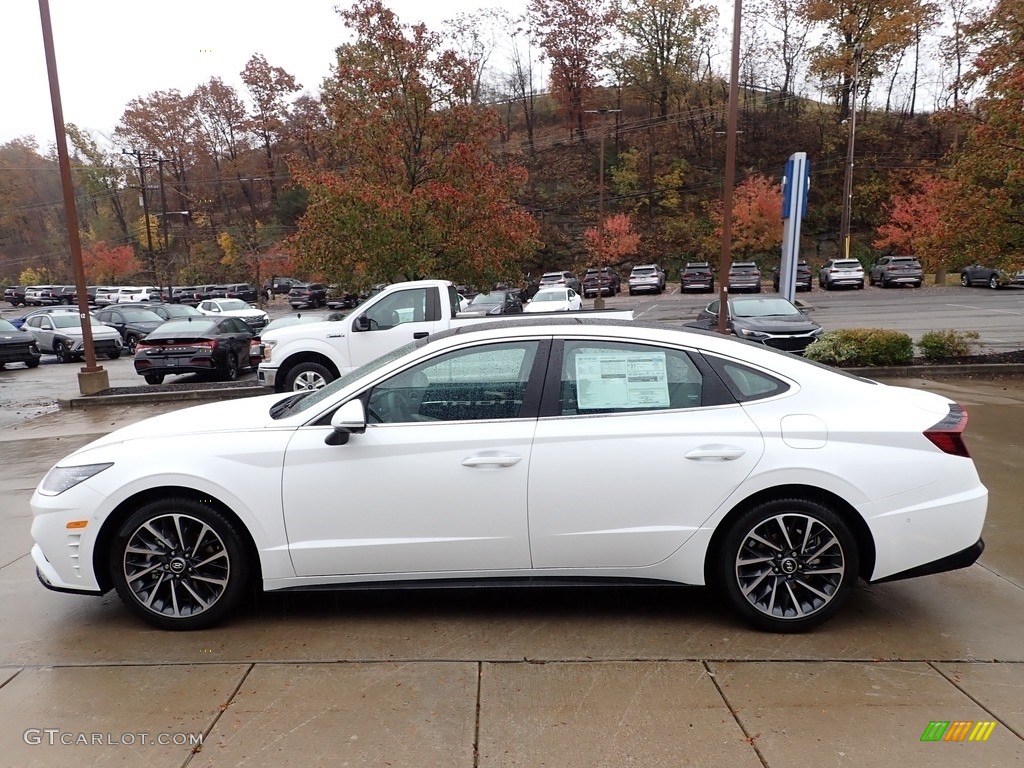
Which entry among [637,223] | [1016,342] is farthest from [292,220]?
[1016,342]

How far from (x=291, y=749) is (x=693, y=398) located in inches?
95.5

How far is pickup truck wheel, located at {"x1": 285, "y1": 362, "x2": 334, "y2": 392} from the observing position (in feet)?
33.9

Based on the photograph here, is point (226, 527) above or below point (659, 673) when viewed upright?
above

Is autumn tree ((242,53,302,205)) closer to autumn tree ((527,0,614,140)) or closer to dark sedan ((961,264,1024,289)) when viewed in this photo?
autumn tree ((527,0,614,140))

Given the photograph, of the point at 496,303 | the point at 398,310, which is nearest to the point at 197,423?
the point at 398,310

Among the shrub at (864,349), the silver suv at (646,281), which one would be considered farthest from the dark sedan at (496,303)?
the silver suv at (646,281)

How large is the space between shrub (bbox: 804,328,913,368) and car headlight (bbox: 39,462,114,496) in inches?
431

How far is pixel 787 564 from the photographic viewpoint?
348 cm

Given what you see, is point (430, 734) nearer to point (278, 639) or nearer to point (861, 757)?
point (278, 639)

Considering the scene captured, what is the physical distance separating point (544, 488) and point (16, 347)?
70.0 feet

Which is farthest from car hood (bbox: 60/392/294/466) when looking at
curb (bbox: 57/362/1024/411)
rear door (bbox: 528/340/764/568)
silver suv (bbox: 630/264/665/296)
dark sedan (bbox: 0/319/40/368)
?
silver suv (bbox: 630/264/665/296)

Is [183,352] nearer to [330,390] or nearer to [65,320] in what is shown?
[330,390]

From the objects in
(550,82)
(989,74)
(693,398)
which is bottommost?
(693,398)

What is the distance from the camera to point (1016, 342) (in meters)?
15.6
